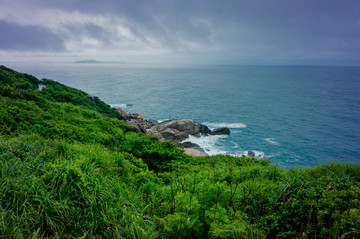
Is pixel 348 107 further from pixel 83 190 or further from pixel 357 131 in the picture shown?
pixel 83 190

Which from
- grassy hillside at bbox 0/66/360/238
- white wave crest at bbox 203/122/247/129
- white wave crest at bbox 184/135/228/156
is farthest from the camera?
white wave crest at bbox 203/122/247/129

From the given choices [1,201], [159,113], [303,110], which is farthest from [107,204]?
[303,110]

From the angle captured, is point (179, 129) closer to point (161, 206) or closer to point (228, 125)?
point (228, 125)

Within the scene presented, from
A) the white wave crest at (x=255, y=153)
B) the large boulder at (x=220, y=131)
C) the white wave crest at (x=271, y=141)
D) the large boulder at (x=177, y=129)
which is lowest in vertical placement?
the white wave crest at (x=255, y=153)

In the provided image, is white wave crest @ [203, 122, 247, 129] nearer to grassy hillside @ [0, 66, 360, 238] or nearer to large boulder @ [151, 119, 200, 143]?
large boulder @ [151, 119, 200, 143]

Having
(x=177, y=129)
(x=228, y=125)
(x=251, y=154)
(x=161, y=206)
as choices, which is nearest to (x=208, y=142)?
(x=177, y=129)

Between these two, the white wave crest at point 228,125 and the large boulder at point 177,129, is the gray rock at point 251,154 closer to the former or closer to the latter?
the large boulder at point 177,129

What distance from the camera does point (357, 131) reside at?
3903 centimetres

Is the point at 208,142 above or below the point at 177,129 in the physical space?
below

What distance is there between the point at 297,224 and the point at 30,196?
6014mm

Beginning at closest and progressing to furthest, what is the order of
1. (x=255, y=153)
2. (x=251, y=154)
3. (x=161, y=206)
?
(x=161, y=206), (x=251, y=154), (x=255, y=153)

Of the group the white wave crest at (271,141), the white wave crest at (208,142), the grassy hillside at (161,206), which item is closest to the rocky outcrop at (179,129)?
the white wave crest at (208,142)

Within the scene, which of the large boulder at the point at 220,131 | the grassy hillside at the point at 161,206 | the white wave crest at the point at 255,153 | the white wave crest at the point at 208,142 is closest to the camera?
the grassy hillside at the point at 161,206

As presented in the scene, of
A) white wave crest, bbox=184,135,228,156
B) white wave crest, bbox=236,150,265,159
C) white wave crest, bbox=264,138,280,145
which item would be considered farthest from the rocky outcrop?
white wave crest, bbox=264,138,280,145
